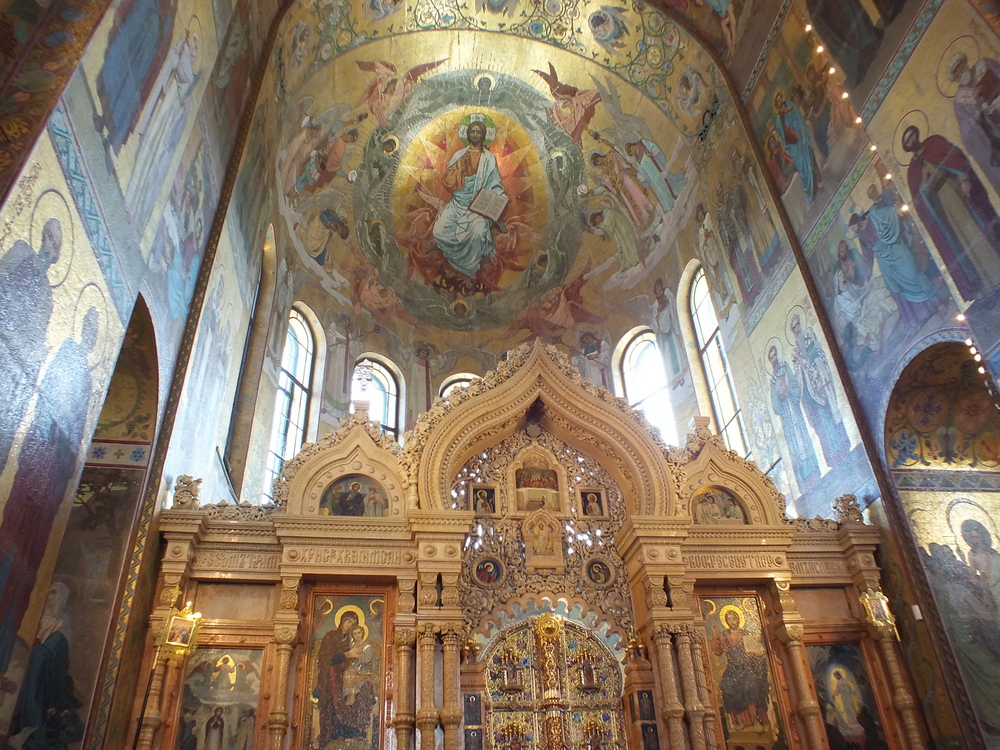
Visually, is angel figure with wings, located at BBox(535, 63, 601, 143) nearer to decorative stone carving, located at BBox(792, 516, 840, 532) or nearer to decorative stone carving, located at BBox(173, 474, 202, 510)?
decorative stone carving, located at BBox(792, 516, 840, 532)

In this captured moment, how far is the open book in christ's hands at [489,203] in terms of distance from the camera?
802 inches

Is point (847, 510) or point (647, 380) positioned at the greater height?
point (647, 380)

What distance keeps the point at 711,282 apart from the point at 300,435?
9875mm

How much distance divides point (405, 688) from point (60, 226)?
19.6 feet

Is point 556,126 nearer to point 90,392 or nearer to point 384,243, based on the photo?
point 384,243

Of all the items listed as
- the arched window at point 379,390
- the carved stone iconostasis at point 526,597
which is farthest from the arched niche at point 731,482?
the arched window at point 379,390

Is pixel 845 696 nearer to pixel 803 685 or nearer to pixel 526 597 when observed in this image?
pixel 803 685

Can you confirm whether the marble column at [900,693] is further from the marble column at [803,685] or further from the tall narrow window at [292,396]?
the tall narrow window at [292,396]

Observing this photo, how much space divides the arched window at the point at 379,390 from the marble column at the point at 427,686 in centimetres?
1018

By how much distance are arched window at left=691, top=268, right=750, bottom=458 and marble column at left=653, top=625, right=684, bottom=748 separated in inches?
248

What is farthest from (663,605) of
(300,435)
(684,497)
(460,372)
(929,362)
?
(460,372)

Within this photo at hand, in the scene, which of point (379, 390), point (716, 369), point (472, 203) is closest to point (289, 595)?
point (379, 390)

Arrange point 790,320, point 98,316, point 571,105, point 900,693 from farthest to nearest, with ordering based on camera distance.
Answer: point 571,105
point 790,320
point 900,693
point 98,316

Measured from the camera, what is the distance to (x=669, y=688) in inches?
342
